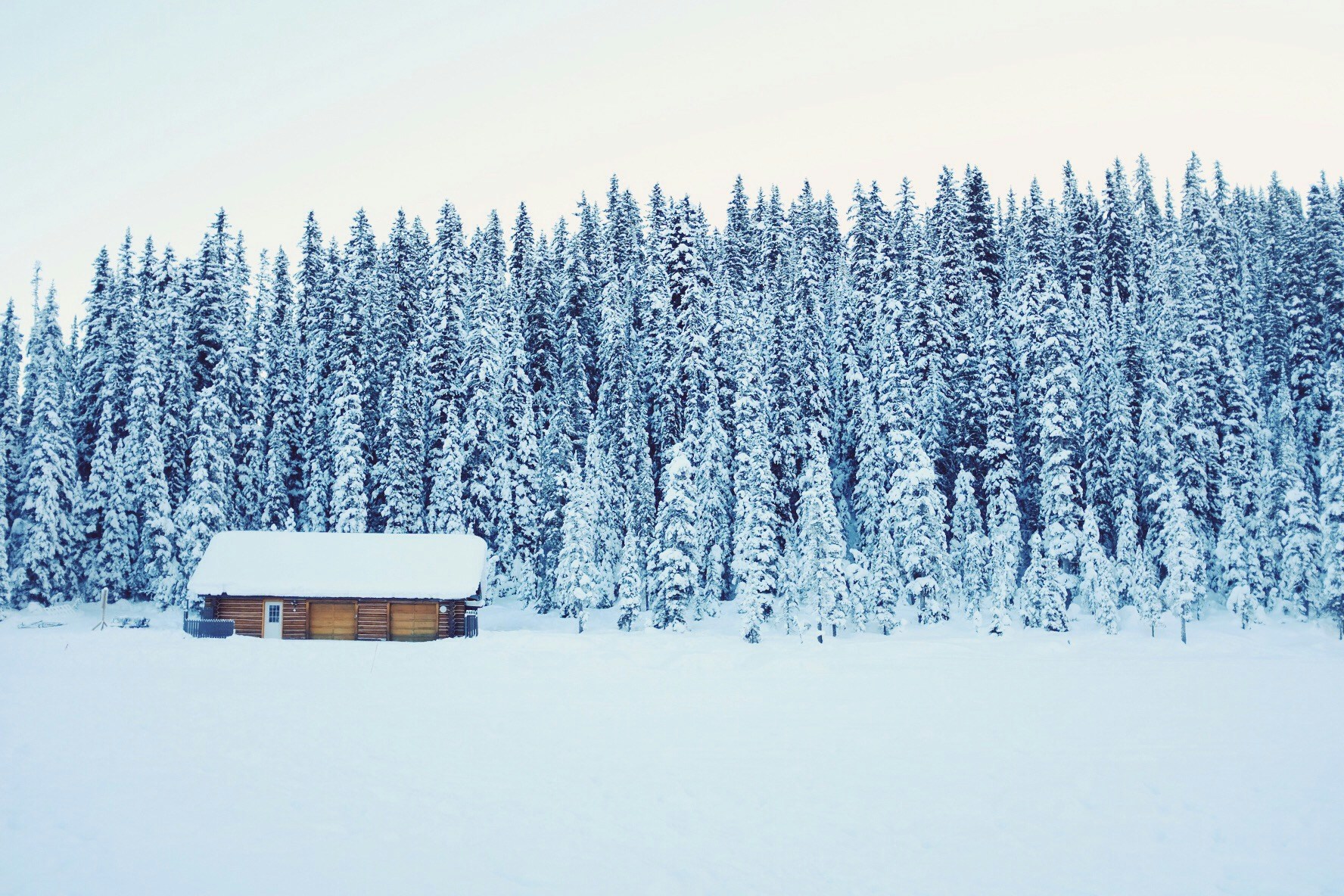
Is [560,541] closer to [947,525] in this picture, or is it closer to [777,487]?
[777,487]

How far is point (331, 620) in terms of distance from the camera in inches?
1444

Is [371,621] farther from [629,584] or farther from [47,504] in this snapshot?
[47,504]

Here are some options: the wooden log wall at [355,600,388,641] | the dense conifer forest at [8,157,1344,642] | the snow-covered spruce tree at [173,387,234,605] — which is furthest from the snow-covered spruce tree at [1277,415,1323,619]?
the snow-covered spruce tree at [173,387,234,605]

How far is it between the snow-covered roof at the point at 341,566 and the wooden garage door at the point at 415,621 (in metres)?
0.90

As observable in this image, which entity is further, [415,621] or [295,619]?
[415,621]

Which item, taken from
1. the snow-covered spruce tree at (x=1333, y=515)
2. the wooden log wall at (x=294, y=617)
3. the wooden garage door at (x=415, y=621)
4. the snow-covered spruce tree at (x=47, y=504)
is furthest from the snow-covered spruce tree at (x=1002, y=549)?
the snow-covered spruce tree at (x=47, y=504)

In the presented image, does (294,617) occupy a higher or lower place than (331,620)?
higher

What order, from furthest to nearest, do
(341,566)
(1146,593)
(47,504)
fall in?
(47,504) < (1146,593) < (341,566)

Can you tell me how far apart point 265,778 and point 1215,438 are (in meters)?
45.6

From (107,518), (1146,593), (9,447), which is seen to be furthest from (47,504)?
(1146,593)

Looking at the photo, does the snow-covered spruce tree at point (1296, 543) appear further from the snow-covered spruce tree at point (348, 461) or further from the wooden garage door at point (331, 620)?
the snow-covered spruce tree at point (348, 461)

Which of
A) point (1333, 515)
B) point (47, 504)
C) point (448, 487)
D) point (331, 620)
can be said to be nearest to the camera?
point (331, 620)

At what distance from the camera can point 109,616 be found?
4416cm

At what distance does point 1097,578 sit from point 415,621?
30.1 m
